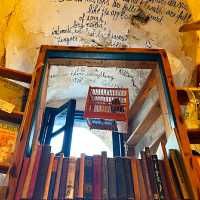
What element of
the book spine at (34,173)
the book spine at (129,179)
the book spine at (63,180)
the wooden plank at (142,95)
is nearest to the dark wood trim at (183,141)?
the book spine at (129,179)

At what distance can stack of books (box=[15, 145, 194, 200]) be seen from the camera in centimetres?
98

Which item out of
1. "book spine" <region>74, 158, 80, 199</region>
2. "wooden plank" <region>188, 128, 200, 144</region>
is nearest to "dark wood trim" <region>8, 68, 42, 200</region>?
"book spine" <region>74, 158, 80, 199</region>

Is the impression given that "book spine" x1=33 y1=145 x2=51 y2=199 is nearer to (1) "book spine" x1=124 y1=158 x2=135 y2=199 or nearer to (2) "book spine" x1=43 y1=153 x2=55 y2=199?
(2) "book spine" x1=43 y1=153 x2=55 y2=199

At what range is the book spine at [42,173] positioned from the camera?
97 cm

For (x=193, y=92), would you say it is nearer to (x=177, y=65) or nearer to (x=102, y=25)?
(x=177, y=65)

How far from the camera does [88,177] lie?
41.4 inches

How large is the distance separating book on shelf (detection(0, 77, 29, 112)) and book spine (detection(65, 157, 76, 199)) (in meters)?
0.48

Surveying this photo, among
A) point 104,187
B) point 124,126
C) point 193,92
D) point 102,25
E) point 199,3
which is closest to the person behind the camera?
point 104,187

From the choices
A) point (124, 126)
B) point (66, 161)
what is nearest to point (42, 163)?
point (66, 161)

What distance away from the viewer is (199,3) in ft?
5.88

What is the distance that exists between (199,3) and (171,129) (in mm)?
1008

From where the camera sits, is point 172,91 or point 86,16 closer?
point 172,91

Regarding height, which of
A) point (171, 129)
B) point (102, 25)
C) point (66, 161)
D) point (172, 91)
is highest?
point (102, 25)

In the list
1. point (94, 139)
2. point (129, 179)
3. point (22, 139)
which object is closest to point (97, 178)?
point (129, 179)
